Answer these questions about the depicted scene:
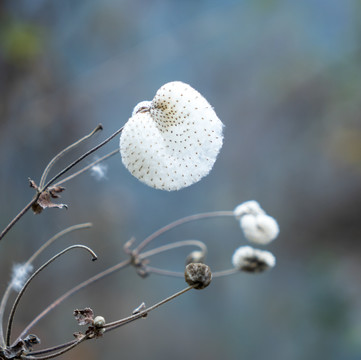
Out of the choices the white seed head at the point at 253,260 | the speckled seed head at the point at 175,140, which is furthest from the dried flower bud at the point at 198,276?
the white seed head at the point at 253,260

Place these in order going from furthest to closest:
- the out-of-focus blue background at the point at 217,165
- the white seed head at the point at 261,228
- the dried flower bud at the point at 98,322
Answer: the out-of-focus blue background at the point at 217,165
the white seed head at the point at 261,228
the dried flower bud at the point at 98,322

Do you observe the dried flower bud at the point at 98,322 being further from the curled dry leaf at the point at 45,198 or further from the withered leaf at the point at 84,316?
the curled dry leaf at the point at 45,198

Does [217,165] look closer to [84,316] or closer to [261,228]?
[261,228]

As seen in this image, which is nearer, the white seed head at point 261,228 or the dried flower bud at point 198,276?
the dried flower bud at point 198,276

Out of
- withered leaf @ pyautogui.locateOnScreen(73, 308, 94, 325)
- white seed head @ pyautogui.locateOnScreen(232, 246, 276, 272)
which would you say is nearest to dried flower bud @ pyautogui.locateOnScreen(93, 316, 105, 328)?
withered leaf @ pyautogui.locateOnScreen(73, 308, 94, 325)

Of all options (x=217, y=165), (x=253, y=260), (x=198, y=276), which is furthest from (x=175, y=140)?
(x=217, y=165)

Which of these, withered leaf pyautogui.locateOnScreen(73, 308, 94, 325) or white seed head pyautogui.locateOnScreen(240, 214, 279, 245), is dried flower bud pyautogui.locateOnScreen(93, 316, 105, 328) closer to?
withered leaf pyautogui.locateOnScreen(73, 308, 94, 325)

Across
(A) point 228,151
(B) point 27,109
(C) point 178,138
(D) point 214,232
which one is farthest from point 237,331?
(C) point 178,138
